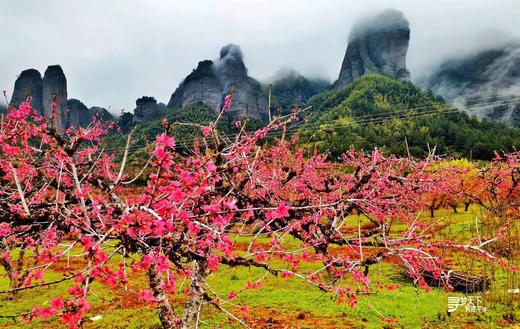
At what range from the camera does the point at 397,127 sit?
92.2 metres

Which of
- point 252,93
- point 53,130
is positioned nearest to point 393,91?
point 252,93

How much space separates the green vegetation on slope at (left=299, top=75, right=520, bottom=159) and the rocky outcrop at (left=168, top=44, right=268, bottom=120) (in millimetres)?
53573

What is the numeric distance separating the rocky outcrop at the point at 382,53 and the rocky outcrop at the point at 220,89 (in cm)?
4912

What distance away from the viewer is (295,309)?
11719 millimetres

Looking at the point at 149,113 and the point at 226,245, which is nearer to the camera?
the point at 226,245

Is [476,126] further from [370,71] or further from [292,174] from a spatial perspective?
[292,174]

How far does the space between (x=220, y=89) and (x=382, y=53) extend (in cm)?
8700

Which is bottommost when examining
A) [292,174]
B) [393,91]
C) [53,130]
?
[292,174]

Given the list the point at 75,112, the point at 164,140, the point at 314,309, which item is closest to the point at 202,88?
the point at 75,112

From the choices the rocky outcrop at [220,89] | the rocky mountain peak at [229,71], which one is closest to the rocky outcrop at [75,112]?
the rocky outcrop at [220,89]

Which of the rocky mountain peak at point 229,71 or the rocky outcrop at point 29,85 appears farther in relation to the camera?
the rocky mountain peak at point 229,71

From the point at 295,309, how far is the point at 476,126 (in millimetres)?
111084

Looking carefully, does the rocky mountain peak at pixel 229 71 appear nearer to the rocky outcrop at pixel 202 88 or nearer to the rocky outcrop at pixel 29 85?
the rocky outcrop at pixel 202 88

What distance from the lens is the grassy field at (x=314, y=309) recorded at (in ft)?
32.6
